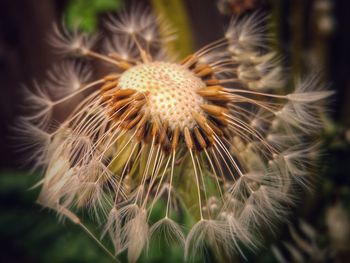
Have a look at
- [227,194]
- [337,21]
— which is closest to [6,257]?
[227,194]

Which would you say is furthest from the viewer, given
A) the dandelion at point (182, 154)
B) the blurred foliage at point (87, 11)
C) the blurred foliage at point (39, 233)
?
the blurred foliage at point (87, 11)

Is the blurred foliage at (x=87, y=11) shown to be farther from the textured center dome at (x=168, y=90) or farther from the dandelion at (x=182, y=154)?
the textured center dome at (x=168, y=90)

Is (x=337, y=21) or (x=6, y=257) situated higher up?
(x=337, y=21)

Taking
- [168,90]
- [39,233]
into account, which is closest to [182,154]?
[168,90]

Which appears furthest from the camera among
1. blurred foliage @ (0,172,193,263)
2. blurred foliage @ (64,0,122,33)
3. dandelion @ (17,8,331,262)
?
blurred foliage @ (64,0,122,33)

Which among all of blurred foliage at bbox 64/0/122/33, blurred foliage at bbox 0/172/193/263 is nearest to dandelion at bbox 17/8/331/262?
blurred foliage at bbox 0/172/193/263

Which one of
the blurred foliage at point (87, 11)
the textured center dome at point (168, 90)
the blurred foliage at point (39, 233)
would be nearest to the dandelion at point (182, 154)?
the textured center dome at point (168, 90)

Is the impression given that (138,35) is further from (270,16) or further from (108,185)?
(108,185)

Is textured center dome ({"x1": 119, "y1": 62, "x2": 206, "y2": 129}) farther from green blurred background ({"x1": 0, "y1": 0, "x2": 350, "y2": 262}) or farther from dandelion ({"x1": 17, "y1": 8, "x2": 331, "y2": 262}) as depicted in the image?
green blurred background ({"x1": 0, "y1": 0, "x2": 350, "y2": 262})
